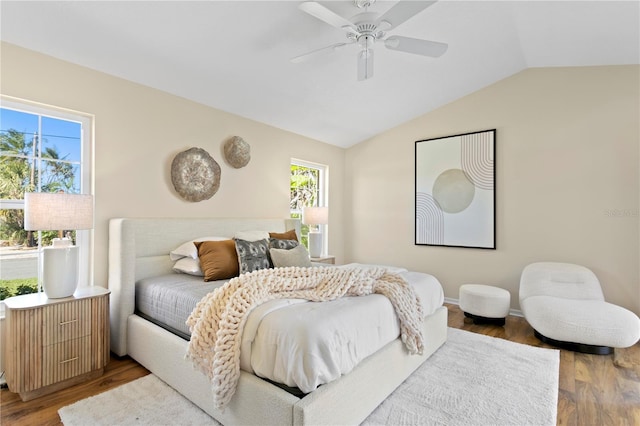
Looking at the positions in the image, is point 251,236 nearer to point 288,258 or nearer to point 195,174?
point 288,258

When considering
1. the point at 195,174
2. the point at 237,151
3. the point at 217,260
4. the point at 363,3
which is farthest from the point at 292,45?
the point at 217,260

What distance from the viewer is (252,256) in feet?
9.28

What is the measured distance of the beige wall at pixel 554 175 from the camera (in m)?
3.30

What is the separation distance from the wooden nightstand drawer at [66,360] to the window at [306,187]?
2.90 m

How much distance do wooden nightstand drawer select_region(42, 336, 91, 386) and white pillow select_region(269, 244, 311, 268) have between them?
148cm

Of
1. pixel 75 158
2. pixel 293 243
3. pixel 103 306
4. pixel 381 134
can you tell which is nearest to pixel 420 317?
pixel 293 243

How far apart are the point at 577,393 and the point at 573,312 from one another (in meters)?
0.88

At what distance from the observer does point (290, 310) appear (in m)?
1.67

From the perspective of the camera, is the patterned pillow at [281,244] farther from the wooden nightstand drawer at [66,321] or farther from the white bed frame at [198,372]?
the wooden nightstand drawer at [66,321]

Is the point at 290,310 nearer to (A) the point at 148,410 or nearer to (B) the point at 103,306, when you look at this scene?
(A) the point at 148,410

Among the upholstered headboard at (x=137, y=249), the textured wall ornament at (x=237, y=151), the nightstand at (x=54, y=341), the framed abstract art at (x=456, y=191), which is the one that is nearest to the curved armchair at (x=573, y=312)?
the framed abstract art at (x=456, y=191)

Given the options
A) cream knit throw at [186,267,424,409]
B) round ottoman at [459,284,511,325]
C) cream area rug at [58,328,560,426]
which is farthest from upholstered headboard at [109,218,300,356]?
round ottoman at [459,284,511,325]

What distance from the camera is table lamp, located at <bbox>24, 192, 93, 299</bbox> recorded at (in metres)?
2.01

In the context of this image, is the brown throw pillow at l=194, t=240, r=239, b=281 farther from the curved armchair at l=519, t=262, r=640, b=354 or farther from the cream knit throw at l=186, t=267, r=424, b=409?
Result: the curved armchair at l=519, t=262, r=640, b=354
